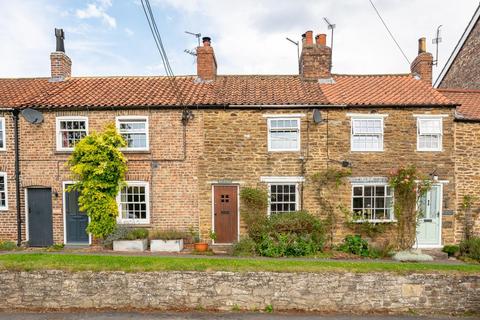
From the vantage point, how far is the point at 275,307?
6762mm

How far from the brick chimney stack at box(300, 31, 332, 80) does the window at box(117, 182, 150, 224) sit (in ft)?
30.6

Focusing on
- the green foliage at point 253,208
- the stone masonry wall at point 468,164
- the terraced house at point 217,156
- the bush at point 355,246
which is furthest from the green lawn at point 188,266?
the stone masonry wall at point 468,164

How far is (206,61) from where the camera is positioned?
1236 cm

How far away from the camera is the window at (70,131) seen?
10.5 metres

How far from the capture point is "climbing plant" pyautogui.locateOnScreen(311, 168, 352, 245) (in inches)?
405

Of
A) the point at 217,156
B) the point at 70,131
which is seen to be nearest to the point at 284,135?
the point at 217,156

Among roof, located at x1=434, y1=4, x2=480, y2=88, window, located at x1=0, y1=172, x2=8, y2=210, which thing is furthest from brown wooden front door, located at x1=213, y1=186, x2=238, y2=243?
roof, located at x1=434, y1=4, x2=480, y2=88

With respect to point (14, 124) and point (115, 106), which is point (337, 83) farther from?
point (14, 124)

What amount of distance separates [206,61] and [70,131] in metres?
6.75

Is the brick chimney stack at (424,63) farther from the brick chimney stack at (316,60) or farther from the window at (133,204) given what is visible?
the window at (133,204)

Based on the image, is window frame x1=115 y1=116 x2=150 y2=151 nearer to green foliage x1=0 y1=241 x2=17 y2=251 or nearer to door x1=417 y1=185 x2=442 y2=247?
green foliage x1=0 y1=241 x2=17 y2=251

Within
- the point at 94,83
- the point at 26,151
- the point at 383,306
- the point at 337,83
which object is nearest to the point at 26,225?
the point at 26,151

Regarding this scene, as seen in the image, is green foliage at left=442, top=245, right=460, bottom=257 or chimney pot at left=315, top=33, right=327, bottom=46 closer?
green foliage at left=442, top=245, right=460, bottom=257

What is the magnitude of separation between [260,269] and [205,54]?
9942 mm
